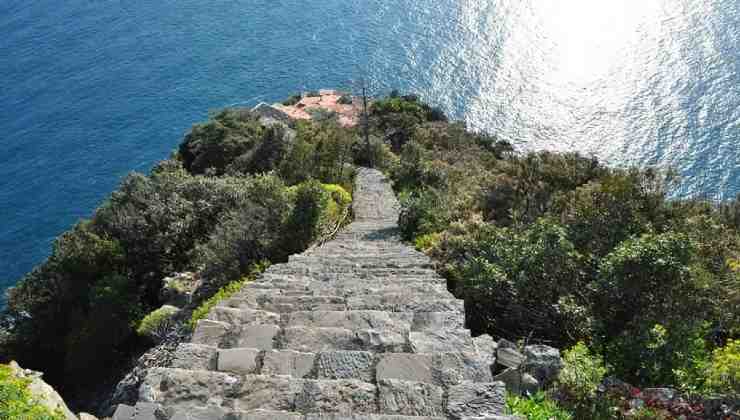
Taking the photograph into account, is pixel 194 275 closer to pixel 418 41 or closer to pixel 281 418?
pixel 281 418

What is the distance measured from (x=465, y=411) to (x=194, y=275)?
46.9 ft

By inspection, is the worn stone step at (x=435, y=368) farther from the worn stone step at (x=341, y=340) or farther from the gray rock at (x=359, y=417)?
the gray rock at (x=359, y=417)

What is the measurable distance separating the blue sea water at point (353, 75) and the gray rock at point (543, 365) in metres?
33.9

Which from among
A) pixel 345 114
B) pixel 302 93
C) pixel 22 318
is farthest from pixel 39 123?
pixel 22 318

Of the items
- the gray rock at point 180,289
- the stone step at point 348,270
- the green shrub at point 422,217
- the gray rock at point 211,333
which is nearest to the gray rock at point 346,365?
the gray rock at point 211,333

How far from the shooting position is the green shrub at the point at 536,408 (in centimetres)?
654

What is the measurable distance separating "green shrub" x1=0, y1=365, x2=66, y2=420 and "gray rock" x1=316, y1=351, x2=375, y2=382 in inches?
233

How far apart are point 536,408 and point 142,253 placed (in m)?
16.9

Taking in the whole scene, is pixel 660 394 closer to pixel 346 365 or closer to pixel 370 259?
pixel 346 365

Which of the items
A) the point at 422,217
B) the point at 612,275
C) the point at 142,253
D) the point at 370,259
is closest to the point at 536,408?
the point at 612,275

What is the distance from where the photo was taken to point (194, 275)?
59.1 ft

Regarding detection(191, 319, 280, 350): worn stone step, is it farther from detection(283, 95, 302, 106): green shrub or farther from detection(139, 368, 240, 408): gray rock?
detection(283, 95, 302, 106): green shrub

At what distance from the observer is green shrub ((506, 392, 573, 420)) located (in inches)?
257

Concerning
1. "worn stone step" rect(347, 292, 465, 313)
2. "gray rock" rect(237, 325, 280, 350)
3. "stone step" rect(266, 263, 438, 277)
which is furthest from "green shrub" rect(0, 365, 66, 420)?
"worn stone step" rect(347, 292, 465, 313)
